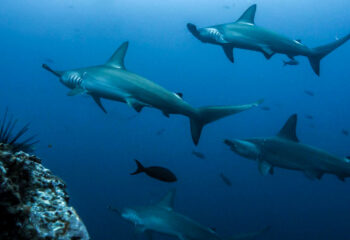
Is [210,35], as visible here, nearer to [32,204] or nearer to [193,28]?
[193,28]

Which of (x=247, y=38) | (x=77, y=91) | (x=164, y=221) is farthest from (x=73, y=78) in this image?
(x=164, y=221)

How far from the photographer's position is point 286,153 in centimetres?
659

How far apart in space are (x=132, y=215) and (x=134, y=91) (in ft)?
12.8

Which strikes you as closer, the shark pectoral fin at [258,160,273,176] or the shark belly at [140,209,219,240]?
the shark pectoral fin at [258,160,273,176]

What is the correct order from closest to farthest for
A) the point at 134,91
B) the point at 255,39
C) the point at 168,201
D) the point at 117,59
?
1. the point at 134,91
2. the point at 117,59
3. the point at 255,39
4. the point at 168,201

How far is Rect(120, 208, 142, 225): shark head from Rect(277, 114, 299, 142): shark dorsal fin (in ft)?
13.4

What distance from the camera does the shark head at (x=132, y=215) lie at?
26.6 ft

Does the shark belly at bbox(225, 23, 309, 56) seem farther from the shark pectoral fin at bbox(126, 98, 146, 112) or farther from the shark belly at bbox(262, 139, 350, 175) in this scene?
the shark pectoral fin at bbox(126, 98, 146, 112)

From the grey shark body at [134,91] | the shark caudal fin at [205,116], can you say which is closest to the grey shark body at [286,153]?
the shark caudal fin at [205,116]

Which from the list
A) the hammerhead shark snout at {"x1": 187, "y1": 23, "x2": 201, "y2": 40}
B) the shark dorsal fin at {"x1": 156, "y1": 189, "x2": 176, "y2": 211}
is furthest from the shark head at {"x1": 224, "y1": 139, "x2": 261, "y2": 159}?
the shark dorsal fin at {"x1": 156, "y1": 189, "x2": 176, "y2": 211}

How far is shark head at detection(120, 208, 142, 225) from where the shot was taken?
812 centimetres

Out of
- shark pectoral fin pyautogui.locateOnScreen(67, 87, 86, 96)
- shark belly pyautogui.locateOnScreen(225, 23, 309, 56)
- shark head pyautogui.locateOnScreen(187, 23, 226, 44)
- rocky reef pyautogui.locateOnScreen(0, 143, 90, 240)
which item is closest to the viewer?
rocky reef pyautogui.locateOnScreen(0, 143, 90, 240)

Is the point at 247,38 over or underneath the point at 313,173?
over

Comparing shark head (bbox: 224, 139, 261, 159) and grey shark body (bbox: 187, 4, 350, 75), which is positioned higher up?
grey shark body (bbox: 187, 4, 350, 75)
